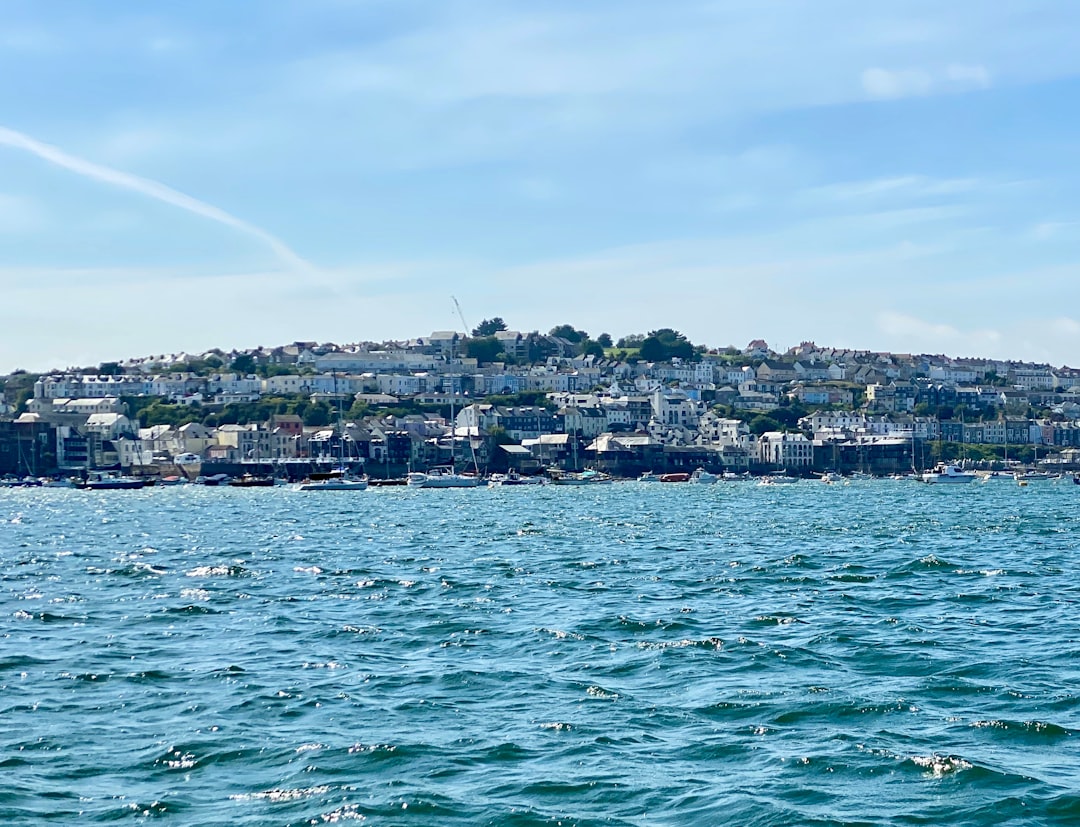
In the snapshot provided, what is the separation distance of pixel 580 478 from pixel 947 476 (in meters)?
43.8

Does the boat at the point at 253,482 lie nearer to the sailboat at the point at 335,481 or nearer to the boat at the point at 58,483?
the sailboat at the point at 335,481

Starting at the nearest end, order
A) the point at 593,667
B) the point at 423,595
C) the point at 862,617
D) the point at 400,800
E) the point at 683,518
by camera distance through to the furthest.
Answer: the point at 400,800 < the point at 593,667 < the point at 862,617 < the point at 423,595 < the point at 683,518

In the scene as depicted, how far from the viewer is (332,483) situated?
5733 inches

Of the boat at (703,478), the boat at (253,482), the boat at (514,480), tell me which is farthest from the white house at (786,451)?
the boat at (253,482)

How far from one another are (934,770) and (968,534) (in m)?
44.2

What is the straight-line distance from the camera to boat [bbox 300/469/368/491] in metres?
144

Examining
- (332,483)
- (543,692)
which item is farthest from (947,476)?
(543,692)

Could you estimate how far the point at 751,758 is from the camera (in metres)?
16.2

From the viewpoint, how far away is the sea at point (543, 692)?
48.5ft

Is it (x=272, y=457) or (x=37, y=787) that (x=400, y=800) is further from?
(x=272, y=457)

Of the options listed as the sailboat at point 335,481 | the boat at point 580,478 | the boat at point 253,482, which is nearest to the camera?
the sailboat at point 335,481

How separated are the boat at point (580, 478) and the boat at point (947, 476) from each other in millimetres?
37360

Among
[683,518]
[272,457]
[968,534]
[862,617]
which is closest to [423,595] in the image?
[862,617]

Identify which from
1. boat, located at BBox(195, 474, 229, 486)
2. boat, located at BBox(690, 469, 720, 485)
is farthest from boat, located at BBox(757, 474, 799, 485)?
boat, located at BBox(195, 474, 229, 486)
